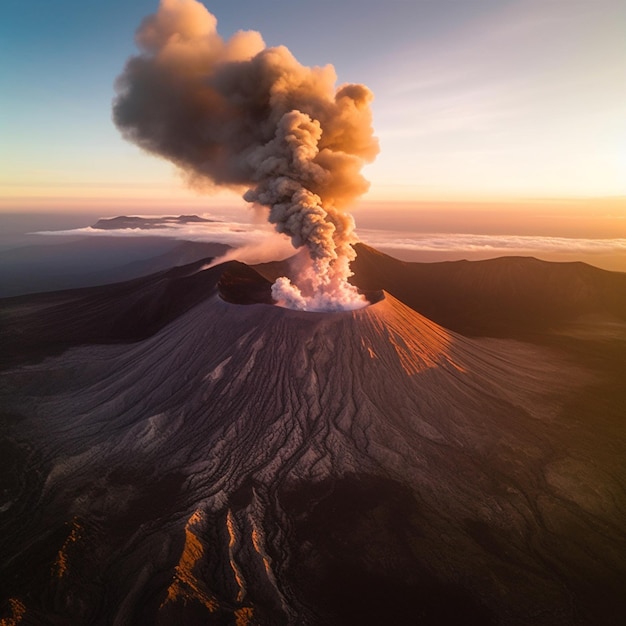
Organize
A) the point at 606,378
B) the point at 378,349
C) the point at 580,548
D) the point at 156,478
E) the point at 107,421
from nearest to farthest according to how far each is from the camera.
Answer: the point at 580,548
the point at 156,478
the point at 107,421
the point at 378,349
the point at 606,378

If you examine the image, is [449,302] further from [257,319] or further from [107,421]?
[107,421]

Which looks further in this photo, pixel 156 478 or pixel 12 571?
pixel 156 478

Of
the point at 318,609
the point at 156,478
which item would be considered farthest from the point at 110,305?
the point at 318,609

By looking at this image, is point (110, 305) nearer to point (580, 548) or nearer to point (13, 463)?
point (13, 463)

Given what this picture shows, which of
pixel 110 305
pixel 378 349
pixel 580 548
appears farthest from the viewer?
pixel 110 305

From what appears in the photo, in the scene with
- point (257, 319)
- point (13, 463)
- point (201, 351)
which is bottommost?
point (13, 463)

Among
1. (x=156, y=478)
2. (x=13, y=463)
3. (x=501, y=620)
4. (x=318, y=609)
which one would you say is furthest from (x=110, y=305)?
(x=501, y=620)

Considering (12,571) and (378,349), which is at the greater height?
(378,349)
